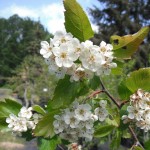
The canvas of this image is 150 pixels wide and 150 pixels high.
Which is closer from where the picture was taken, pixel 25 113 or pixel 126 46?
pixel 126 46

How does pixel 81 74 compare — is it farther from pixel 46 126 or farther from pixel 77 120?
pixel 46 126

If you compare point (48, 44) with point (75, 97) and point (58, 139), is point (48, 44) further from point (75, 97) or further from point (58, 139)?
point (58, 139)

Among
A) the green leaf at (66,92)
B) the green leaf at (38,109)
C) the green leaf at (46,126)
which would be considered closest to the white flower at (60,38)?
the green leaf at (66,92)

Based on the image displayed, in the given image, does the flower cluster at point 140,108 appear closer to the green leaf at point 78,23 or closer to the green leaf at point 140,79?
the green leaf at point 140,79

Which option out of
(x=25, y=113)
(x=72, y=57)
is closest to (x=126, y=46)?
(x=72, y=57)

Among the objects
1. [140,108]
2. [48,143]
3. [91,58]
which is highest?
[91,58]

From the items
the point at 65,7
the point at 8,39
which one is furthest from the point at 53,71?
the point at 8,39
